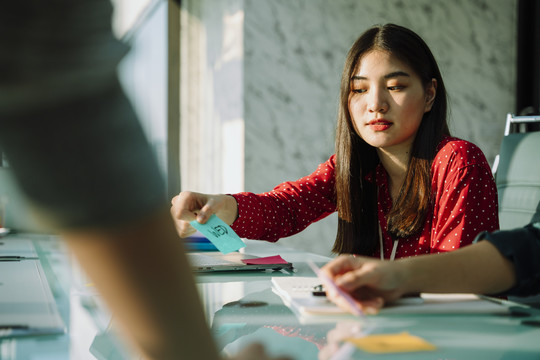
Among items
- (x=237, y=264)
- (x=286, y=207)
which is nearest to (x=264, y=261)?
(x=237, y=264)

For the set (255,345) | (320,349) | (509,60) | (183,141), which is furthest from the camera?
(183,141)

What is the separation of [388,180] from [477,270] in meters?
0.76

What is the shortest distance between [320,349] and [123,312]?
11.7 inches

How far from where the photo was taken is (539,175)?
1620 millimetres

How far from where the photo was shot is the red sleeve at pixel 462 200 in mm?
1159

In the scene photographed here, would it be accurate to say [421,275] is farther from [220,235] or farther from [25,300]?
[25,300]

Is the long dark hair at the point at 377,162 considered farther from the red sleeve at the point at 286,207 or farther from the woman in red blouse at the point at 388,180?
the red sleeve at the point at 286,207

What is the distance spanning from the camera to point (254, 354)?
406 millimetres

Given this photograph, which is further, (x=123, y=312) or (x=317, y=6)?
(x=317, y=6)

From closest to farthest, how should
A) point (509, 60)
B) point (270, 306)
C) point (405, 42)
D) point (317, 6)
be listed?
1. point (270, 306)
2. point (405, 42)
3. point (317, 6)
4. point (509, 60)

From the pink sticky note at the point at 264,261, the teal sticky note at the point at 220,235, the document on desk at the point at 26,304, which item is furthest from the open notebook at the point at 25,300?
the pink sticky note at the point at 264,261

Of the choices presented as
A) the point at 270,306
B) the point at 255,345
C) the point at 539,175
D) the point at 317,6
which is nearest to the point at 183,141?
the point at 317,6

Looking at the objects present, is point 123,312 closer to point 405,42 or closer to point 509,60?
point 405,42

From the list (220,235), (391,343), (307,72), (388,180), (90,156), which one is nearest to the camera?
(90,156)
